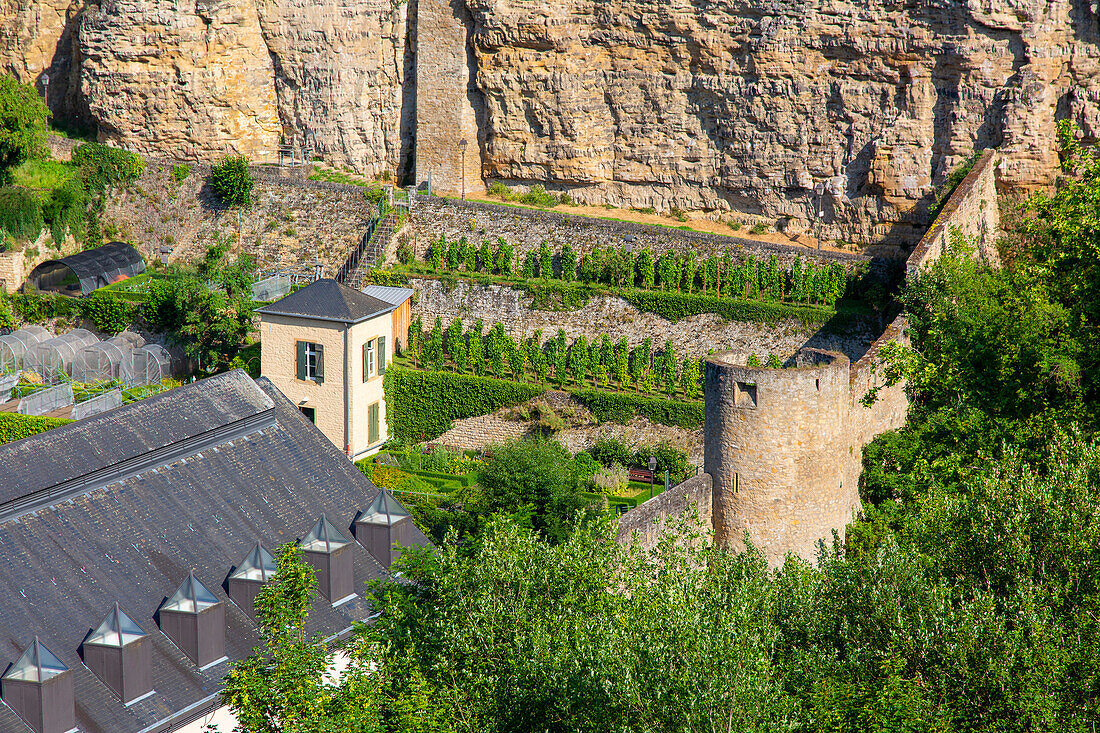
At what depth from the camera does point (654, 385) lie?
2820 cm

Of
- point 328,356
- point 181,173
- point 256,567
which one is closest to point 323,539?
point 256,567

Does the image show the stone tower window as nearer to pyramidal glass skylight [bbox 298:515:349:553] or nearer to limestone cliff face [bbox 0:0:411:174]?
pyramidal glass skylight [bbox 298:515:349:553]

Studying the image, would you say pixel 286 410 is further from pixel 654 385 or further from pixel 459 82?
pixel 459 82

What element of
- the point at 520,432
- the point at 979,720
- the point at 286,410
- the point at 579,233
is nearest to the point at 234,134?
the point at 579,233

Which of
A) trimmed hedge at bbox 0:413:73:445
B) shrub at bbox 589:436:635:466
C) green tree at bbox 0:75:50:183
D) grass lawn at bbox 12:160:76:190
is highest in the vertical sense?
green tree at bbox 0:75:50:183

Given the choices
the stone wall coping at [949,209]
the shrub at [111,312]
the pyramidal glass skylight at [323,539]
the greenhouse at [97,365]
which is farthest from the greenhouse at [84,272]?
the stone wall coping at [949,209]

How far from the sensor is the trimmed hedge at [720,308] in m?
27.8

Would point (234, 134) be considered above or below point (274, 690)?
above

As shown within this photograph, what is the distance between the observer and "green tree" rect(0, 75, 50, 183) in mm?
36438

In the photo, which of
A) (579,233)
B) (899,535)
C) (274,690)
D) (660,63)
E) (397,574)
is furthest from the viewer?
(660,63)

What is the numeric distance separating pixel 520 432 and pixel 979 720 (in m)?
16.4

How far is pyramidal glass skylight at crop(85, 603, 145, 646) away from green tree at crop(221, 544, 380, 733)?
2.83m

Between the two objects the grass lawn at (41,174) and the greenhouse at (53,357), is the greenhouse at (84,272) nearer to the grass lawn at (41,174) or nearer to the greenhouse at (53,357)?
the greenhouse at (53,357)

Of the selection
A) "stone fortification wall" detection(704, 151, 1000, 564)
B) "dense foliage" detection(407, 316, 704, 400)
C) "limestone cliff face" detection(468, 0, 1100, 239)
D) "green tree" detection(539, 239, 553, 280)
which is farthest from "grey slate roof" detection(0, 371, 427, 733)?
"limestone cliff face" detection(468, 0, 1100, 239)
